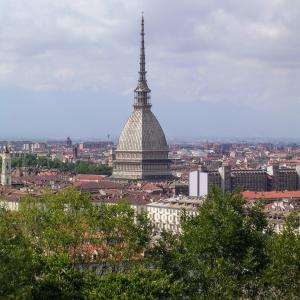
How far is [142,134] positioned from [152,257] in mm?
114087

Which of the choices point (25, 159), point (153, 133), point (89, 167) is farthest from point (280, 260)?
point (25, 159)

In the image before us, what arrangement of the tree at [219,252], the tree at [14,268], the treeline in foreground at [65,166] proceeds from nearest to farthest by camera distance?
the tree at [14,268] → the tree at [219,252] → the treeline in foreground at [65,166]

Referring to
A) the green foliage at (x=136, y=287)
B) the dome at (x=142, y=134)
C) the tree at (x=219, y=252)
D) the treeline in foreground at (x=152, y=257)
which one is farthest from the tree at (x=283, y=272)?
the dome at (x=142, y=134)

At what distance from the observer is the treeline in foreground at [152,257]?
35094mm

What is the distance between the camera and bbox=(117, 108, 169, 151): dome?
15250cm

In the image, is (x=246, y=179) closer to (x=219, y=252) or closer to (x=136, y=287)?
(x=219, y=252)

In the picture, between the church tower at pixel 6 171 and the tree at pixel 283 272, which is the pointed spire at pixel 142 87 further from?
the tree at pixel 283 272

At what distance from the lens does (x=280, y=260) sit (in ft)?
116

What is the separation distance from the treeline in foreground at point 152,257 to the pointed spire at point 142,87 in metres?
106

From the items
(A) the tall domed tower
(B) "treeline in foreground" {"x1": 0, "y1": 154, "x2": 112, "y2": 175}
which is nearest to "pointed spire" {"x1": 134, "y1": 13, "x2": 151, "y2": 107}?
(A) the tall domed tower

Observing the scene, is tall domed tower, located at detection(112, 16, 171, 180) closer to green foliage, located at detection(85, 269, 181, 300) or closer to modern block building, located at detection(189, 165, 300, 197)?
modern block building, located at detection(189, 165, 300, 197)

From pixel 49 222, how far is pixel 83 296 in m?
10.1

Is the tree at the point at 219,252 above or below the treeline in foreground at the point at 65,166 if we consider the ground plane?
above

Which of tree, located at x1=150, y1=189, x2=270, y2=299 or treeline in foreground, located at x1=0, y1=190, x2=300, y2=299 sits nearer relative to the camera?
treeline in foreground, located at x1=0, y1=190, x2=300, y2=299
